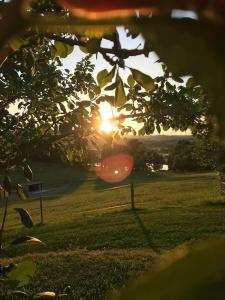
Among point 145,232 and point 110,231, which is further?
point 110,231

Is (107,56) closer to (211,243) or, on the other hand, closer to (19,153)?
(19,153)

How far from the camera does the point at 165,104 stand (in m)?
5.51

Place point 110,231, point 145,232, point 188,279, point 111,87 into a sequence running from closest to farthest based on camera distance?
point 188,279
point 111,87
point 145,232
point 110,231

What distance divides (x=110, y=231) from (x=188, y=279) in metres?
19.6

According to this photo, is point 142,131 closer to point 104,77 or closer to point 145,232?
point 104,77

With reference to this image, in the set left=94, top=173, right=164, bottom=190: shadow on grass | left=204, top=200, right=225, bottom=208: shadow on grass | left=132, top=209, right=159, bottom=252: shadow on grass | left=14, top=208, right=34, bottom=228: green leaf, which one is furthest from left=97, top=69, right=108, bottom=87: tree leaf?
left=94, top=173, right=164, bottom=190: shadow on grass

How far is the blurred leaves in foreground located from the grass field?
8.48 ft

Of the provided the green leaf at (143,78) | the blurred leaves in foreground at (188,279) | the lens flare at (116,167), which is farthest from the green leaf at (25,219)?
the lens flare at (116,167)

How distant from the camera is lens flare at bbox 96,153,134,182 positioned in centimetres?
5266

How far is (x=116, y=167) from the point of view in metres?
55.2

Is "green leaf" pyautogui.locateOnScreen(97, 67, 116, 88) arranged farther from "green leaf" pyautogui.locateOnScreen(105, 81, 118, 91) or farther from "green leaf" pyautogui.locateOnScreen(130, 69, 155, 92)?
"green leaf" pyautogui.locateOnScreen(130, 69, 155, 92)

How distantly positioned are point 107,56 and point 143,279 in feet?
8.17

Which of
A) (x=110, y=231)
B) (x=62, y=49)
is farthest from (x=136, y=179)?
(x=62, y=49)

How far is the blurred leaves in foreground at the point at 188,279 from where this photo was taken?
0.65 ft
